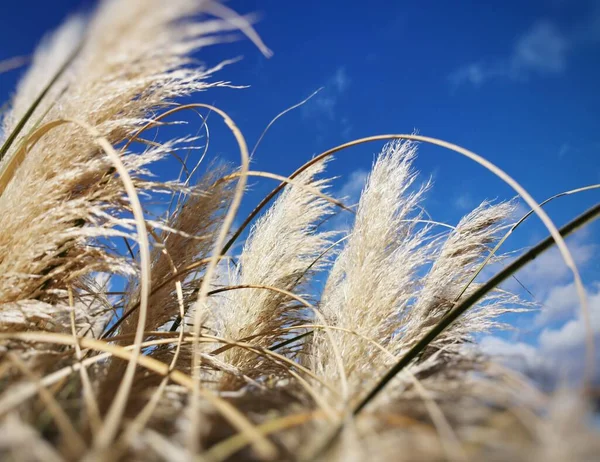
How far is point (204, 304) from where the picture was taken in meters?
1.19

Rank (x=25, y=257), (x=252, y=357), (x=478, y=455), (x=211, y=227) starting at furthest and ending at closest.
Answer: (x=252, y=357), (x=211, y=227), (x=25, y=257), (x=478, y=455)

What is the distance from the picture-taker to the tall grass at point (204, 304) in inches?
14.4

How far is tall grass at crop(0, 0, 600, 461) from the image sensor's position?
1.20ft

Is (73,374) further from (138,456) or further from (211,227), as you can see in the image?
(211,227)

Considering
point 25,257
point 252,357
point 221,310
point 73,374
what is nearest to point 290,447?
point 73,374

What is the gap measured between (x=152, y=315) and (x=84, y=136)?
459 millimetres

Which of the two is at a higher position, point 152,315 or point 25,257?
point 25,257

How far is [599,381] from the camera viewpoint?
389 mm

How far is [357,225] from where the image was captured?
1307 millimetres

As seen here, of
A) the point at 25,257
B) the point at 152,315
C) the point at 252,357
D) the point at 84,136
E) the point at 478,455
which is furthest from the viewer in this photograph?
the point at 252,357

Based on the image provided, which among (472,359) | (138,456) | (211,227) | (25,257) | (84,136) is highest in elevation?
(84,136)

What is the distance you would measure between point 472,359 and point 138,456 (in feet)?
1.31

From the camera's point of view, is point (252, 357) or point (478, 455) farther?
point (252, 357)

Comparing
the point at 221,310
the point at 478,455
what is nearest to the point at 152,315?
the point at 221,310
